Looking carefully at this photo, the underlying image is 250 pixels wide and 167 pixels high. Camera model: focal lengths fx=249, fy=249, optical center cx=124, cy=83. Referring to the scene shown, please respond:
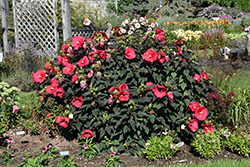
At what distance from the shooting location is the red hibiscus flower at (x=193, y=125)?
128 inches

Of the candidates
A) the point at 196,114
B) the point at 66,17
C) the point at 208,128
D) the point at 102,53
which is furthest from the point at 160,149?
the point at 66,17

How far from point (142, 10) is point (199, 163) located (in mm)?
15346

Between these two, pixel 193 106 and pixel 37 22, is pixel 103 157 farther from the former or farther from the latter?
pixel 37 22

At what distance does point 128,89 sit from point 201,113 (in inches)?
39.8

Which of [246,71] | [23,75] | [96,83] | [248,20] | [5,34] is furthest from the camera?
[248,20]

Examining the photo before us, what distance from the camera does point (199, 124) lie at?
11.3ft

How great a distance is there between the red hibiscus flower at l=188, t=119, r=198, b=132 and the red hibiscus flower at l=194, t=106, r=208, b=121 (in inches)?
2.9

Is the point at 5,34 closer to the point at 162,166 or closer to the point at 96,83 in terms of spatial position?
the point at 96,83

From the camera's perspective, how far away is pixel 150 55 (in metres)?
3.22

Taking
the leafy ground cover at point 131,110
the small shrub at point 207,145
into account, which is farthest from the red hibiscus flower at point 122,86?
the small shrub at point 207,145

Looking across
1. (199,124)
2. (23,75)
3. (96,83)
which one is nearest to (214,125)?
(199,124)

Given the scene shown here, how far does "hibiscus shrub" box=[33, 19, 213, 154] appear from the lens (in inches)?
123

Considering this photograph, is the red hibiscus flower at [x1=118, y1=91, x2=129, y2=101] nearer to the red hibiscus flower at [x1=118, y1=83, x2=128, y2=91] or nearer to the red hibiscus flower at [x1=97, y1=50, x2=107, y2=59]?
the red hibiscus flower at [x1=118, y1=83, x2=128, y2=91]

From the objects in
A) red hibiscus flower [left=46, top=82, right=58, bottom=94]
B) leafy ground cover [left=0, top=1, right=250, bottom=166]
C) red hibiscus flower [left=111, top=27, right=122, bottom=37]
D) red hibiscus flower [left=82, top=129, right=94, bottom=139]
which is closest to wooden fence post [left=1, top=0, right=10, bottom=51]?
leafy ground cover [left=0, top=1, right=250, bottom=166]
